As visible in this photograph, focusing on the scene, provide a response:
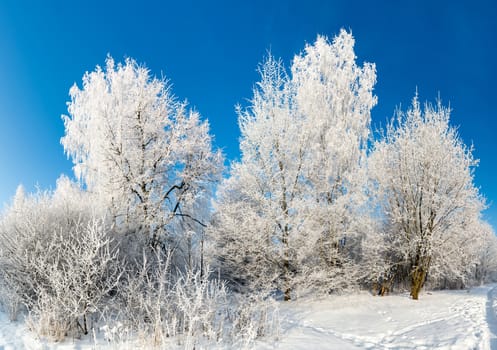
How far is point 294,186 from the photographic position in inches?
453

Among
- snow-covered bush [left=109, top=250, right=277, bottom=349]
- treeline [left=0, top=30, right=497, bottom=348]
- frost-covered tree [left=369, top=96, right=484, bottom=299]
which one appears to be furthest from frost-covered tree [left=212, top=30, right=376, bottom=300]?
snow-covered bush [left=109, top=250, right=277, bottom=349]

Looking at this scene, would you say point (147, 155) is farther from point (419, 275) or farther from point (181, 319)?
point (419, 275)

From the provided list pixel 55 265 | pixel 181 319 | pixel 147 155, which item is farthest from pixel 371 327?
pixel 147 155

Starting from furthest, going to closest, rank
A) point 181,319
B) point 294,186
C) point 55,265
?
point 294,186 < point 181,319 < point 55,265

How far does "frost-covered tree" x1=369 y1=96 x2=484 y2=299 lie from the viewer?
39.5 ft

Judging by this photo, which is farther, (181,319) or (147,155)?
(147,155)

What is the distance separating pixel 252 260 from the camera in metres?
11.8

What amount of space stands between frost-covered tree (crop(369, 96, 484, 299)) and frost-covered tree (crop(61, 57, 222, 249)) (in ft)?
25.6

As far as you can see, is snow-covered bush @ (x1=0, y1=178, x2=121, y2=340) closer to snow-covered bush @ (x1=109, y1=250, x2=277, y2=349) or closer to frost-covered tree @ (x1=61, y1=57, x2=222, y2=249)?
snow-covered bush @ (x1=109, y1=250, x2=277, y2=349)

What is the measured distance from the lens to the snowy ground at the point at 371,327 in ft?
17.8

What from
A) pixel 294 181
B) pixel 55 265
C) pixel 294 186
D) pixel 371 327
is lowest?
pixel 371 327

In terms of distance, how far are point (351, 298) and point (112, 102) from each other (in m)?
13.2

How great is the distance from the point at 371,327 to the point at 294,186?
5.28m

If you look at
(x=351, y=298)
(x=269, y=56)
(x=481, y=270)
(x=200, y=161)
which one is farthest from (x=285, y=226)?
(x=481, y=270)
